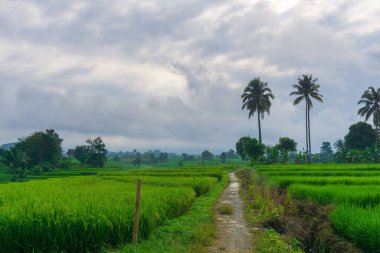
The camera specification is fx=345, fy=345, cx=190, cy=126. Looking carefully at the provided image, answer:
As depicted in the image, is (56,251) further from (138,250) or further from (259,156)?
(259,156)

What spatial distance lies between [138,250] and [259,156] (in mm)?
56156

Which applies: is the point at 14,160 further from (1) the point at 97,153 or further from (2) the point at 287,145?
(2) the point at 287,145

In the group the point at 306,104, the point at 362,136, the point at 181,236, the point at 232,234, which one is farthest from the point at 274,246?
the point at 362,136

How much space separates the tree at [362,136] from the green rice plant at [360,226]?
72344mm

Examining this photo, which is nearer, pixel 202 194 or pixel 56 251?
pixel 56 251

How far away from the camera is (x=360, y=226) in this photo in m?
7.45

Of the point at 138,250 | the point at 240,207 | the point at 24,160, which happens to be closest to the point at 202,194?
the point at 240,207

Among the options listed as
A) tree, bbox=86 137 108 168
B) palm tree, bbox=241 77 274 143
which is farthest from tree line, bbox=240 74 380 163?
tree, bbox=86 137 108 168

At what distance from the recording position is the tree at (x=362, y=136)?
73.4 m

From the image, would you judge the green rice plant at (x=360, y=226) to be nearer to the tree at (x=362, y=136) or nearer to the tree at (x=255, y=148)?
the tree at (x=255, y=148)

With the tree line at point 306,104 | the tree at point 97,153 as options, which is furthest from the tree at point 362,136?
the tree at point 97,153

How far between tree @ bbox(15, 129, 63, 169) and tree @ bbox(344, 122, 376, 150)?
217ft

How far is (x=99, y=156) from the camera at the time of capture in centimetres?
7950

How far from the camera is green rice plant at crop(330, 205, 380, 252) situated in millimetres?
7062
